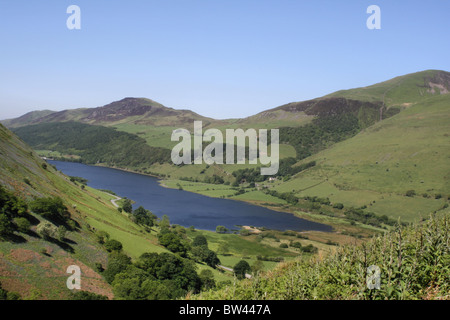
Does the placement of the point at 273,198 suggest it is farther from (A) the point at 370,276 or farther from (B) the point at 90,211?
(A) the point at 370,276

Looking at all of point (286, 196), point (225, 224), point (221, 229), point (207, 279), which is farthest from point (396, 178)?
point (207, 279)

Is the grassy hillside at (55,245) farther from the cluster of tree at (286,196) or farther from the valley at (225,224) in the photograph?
the cluster of tree at (286,196)

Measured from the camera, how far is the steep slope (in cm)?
3159

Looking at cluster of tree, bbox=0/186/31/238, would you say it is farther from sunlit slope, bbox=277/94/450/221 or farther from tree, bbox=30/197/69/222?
sunlit slope, bbox=277/94/450/221

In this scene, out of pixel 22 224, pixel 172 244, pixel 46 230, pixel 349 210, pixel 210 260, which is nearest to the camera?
pixel 22 224

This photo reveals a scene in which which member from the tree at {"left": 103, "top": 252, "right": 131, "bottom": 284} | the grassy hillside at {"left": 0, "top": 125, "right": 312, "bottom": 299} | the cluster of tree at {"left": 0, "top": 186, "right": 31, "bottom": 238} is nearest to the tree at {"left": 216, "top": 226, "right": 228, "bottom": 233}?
the grassy hillside at {"left": 0, "top": 125, "right": 312, "bottom": 299}

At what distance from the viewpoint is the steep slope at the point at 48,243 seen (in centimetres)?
3159

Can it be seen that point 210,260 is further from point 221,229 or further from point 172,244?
point 221,229

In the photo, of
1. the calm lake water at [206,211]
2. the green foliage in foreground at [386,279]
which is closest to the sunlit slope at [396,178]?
the calm lake water at [206,211]

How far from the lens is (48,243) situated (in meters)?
40.2

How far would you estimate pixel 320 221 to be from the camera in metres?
141
